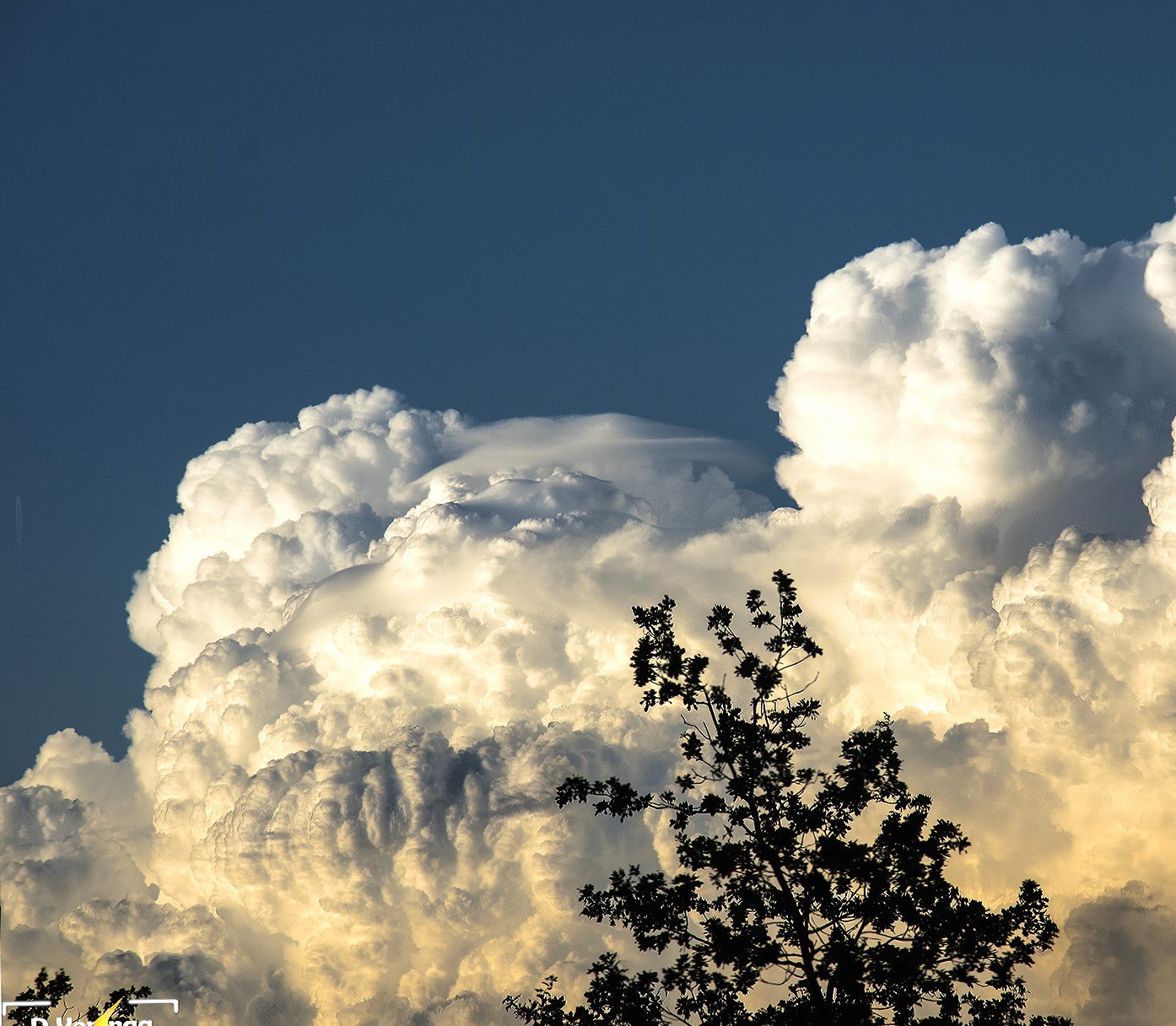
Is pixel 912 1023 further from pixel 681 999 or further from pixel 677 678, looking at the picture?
pixel 677 678

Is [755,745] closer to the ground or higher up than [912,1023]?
higher up

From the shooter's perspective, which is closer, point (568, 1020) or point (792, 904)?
point (792, 904)

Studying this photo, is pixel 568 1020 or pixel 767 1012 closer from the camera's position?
pixel 767 1012

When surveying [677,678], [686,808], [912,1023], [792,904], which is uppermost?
[677,678]

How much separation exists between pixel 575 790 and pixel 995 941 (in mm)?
15879

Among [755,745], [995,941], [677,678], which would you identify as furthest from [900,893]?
[677,678]

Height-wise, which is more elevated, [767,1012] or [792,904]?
[792,904]

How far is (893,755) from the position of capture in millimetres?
45562

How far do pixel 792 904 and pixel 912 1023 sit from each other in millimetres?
6230

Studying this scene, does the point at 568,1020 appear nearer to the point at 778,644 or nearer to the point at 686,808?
the point at 686,808

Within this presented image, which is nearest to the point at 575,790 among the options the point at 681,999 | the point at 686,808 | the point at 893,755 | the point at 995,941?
the point at 686,808

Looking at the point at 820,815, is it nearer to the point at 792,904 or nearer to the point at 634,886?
the point at 792,904

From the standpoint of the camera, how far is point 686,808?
44281 mm

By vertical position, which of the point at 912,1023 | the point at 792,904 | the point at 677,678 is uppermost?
the point at 677,678
